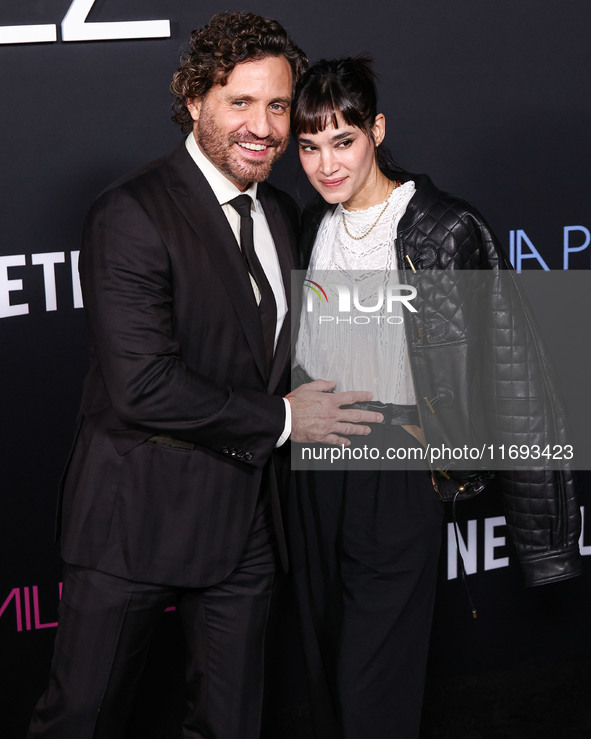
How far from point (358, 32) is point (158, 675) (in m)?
1.91

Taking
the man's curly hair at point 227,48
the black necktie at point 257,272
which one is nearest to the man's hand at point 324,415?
the black necktie at point 257,272

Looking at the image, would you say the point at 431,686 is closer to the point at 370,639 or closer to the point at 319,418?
the point at 370,639

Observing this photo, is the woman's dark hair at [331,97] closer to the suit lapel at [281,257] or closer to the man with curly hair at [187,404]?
the man with curly hair at [187,404]

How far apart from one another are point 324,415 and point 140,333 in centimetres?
42

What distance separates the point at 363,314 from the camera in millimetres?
Answer: 2145

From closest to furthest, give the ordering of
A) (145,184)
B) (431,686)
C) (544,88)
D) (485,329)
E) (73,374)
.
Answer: (145,184) → (485,329) → (73,374) → (544,88) → (431,686)

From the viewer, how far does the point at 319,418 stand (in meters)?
2.04

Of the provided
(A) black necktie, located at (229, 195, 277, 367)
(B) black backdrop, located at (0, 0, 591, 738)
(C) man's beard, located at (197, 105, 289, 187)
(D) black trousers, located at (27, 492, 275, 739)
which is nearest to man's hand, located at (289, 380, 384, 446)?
(A) black necktie, located at (229, 195, 277, 367)

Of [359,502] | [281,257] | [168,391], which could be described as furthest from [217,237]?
[359,502]

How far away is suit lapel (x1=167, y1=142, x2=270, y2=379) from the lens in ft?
6.47

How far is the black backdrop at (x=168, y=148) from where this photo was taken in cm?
247

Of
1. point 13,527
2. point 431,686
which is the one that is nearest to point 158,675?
point 13,527

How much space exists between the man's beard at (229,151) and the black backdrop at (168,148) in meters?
0.56

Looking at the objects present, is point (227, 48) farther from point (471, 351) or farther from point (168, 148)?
point (471, 351)
